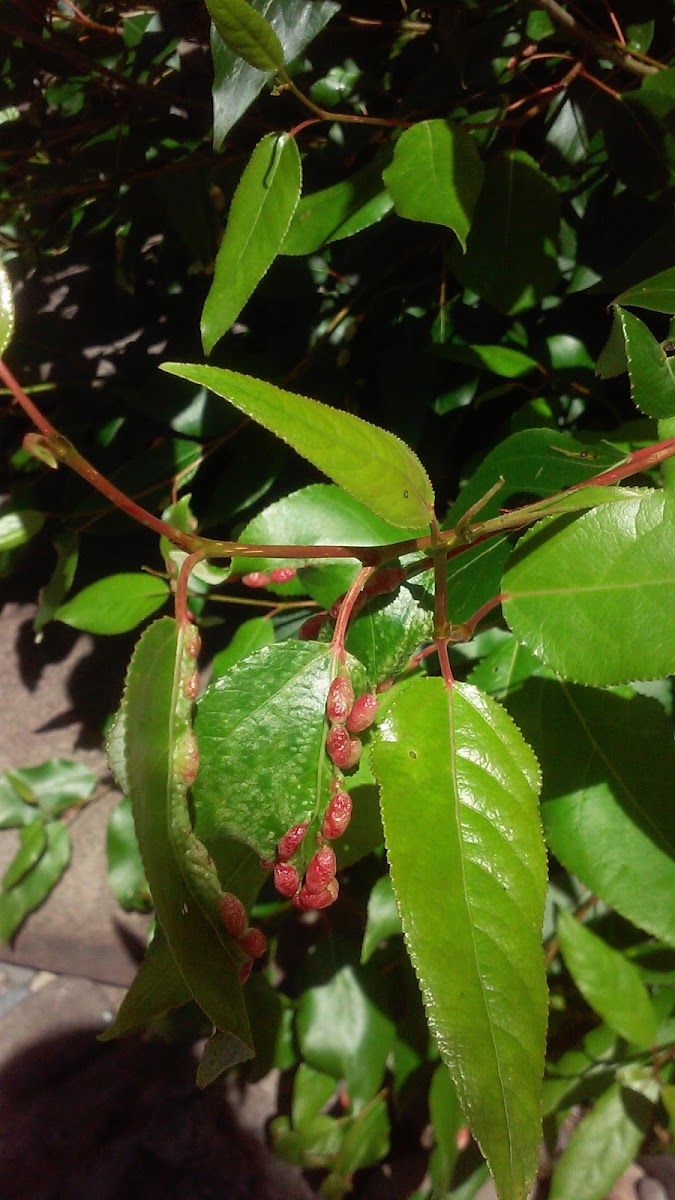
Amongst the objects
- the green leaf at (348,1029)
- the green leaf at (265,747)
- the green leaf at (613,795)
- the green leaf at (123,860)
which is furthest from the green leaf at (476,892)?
the green leaf at (123,860)

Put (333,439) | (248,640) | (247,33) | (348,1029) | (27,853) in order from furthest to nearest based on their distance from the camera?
(27,853), (348,1029), (248,640), (247,33), (333,439)

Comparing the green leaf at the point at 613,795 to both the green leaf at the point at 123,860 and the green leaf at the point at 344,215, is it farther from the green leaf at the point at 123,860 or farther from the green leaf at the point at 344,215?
the green leaf at the point at 123,860

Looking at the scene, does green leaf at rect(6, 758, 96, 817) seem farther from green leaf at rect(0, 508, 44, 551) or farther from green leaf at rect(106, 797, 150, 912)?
green leaf at rect(0, 508, 44, 551)

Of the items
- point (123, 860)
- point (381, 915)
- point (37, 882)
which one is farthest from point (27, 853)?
point (381, 915)

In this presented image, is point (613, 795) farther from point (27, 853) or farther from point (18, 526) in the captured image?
point (27, 853)

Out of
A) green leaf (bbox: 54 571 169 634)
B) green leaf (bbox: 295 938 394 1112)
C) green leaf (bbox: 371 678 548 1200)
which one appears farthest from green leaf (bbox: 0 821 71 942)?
green leaf (bbox: 371 678 548 1200)

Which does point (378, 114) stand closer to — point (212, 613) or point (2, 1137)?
point (212, 613)

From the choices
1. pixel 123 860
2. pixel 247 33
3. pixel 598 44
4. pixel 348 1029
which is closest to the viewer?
pixel 247 33
